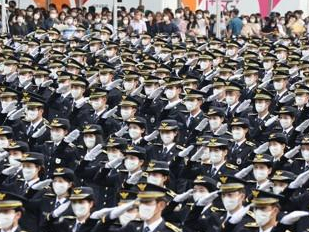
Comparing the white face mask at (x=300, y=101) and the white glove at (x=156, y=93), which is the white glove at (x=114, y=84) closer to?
the white glove at (x=156, y=93)

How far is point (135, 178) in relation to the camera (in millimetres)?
13273

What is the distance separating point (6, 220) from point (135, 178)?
7.97 ft

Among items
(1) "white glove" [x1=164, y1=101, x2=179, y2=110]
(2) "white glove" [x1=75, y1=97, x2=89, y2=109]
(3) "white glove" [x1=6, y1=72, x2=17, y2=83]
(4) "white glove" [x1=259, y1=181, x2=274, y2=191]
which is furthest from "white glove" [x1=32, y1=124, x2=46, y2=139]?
(3) "white glove" [x1=6, y1=72, x2=17, y2=83]

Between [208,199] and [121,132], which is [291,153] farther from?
[121,132]

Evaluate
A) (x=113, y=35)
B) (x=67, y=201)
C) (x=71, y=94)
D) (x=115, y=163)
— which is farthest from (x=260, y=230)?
(x=113, y=35)

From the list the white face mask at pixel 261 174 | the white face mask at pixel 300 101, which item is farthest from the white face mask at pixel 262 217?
the white face mask at pixel 300 101

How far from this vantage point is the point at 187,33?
95.0 feet

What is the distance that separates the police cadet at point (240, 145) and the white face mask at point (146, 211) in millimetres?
3610

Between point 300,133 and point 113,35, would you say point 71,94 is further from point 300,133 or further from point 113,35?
point 113,35

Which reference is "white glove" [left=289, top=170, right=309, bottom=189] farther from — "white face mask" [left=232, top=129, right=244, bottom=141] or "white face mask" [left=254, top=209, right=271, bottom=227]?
"white face mask" [left=232, top=129, right=244, bottom=141]

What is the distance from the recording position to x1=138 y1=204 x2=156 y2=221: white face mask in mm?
10719

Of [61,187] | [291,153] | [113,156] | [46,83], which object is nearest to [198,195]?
[61,187]

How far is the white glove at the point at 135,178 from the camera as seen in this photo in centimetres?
1321

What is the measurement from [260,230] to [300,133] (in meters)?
4.66
